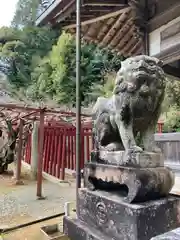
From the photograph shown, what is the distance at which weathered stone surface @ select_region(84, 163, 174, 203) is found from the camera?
1.89 metres

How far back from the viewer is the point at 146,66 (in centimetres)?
199

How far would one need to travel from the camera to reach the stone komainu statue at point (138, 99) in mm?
1988

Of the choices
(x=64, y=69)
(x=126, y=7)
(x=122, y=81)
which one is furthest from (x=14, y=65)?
(x=122, y=81)

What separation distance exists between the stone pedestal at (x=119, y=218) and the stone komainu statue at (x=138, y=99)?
18.6 inches

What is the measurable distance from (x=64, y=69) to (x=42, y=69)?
2163mm

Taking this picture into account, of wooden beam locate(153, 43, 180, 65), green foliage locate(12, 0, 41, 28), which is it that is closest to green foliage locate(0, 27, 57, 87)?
green foliage locate(12, 0, 41, 28)

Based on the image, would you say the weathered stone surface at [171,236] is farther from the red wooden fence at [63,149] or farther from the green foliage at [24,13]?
the green foliage at [24,13]

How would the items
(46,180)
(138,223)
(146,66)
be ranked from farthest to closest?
(46,180) → (146,66) → (138,223)

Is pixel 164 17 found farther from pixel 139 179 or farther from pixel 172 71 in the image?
pixel 139 179

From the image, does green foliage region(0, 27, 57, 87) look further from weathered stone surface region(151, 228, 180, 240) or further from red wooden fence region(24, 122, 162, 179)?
weathered stone surface region(151, 228, 180, 240)

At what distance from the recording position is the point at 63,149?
25.0ft

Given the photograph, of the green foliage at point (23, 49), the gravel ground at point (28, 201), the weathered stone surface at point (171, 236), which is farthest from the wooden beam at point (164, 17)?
the green foliage at point (23, 49)

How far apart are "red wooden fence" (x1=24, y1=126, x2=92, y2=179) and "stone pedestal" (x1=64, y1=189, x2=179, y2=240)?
4776 mm

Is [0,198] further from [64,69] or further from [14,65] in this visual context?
[14,65]
